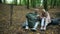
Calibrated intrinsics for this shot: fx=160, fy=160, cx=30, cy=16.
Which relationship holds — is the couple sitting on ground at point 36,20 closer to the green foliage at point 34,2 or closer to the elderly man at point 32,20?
the elderly man at point 32,20

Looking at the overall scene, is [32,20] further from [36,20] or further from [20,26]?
[20,26]

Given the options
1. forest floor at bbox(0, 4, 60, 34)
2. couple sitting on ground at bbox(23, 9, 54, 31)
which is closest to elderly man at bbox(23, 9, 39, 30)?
couple sitting on ground at bbox(23, 9, 54, 31)

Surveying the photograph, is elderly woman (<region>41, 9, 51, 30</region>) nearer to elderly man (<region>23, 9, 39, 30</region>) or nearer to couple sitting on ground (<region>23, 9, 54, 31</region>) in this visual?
couple sitting on ground (<region>23, 9, 54, 31</region>)

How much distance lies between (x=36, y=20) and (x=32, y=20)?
10cm

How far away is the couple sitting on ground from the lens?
3.90 metres

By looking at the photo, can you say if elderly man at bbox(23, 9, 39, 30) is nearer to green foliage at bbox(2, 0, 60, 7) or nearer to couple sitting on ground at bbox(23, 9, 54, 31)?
couple sitting on ground at bbox(23, 9, 54, 31)

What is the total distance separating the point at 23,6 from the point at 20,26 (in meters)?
0.49

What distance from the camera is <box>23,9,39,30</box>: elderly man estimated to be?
3898 millimetres

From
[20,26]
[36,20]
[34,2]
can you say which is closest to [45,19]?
[36,20]

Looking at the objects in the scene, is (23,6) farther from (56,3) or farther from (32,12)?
(56,3)

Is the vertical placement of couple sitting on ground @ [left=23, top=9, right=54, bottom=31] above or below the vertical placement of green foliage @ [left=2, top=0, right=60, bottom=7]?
below

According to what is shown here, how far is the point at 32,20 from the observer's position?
3922 mm

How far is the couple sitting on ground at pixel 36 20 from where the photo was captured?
12.8 ft

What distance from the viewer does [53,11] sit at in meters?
3.88
